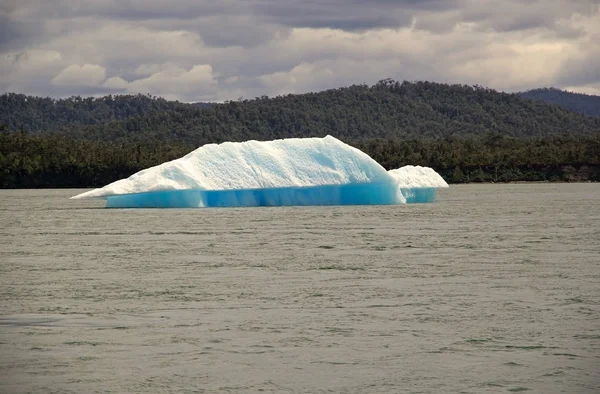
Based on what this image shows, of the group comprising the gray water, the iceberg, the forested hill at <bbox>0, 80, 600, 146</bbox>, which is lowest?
the gray water

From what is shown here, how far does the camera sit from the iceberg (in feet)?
122

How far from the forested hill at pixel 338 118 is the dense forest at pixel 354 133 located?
193mm

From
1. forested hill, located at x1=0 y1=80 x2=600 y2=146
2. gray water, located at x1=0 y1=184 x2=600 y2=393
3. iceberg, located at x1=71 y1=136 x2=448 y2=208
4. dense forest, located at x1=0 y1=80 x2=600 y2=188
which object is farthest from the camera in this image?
forested hill, located at x1=0 y1=80 x2=600 y2=146

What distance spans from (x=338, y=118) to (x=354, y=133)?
3565 millimetres

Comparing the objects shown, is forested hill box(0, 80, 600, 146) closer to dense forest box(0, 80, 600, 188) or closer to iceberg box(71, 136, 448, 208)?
dense forest box(0, 80, 600, 188)

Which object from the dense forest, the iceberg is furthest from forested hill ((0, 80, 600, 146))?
the iceberg

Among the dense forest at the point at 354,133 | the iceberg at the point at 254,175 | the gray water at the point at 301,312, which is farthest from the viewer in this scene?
the dense forest at the point at 354,133

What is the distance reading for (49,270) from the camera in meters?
20.6

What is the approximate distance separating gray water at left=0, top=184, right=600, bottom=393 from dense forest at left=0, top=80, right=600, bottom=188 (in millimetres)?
61119

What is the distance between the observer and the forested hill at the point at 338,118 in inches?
5743

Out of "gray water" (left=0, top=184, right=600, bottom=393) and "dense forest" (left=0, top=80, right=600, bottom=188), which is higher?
"dense forest" (left=0, top=80, right=600, bottom=188)

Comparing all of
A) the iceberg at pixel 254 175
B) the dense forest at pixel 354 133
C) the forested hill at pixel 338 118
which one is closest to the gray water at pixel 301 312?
the iceberg at pixel 254 175

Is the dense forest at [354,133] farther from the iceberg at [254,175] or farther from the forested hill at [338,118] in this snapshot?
the iceberg at [254,175]

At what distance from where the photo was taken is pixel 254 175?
38.6 m
